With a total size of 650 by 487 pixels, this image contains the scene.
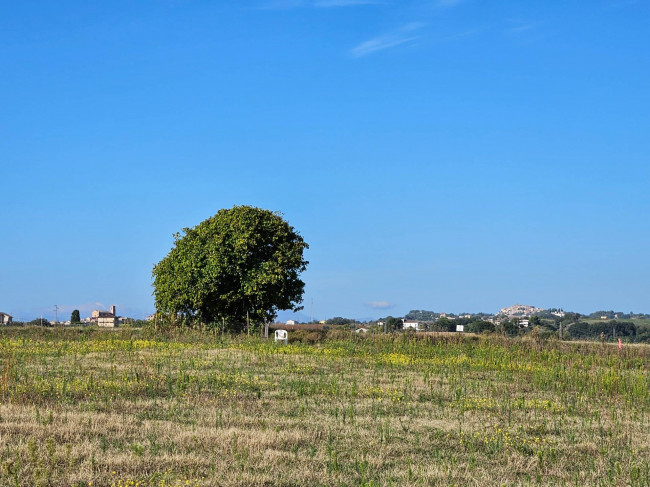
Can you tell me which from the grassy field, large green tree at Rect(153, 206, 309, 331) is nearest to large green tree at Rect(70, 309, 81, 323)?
large green tree at Rect(153, 206, 309, 331)

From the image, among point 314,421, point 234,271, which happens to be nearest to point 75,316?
point 234,271

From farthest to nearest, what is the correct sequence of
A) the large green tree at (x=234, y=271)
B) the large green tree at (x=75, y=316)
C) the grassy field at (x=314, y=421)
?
the large green tree at (x=75, y=316)
the large green tree at (x=234, y=271)
the grassy field at (x=314, y=421)

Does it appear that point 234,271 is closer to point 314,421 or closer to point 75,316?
point 314,421

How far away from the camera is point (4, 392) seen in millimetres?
11703

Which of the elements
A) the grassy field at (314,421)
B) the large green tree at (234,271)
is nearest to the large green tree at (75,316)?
the large green tree at (234,271)

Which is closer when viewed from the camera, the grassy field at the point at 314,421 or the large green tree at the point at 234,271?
the grassy field at the point at 314,421

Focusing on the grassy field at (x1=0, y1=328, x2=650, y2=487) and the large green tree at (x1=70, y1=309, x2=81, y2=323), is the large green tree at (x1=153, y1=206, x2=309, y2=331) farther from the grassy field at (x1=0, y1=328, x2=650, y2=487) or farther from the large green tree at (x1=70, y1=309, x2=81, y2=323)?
the large green tree at (x1=70, y1=309, x2=81, y2=323)

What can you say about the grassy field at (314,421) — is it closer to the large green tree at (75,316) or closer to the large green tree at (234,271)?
the large green tree at (234,271)

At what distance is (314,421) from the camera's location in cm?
1020

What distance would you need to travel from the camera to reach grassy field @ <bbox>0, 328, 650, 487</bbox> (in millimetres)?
7566

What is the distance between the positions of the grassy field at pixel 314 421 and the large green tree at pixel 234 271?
13.1m

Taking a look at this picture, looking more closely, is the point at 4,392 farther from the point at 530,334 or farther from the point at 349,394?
the point at 530,334

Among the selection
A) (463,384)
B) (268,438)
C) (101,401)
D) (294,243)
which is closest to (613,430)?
(463,384)

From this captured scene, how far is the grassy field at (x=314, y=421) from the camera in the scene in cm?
757
